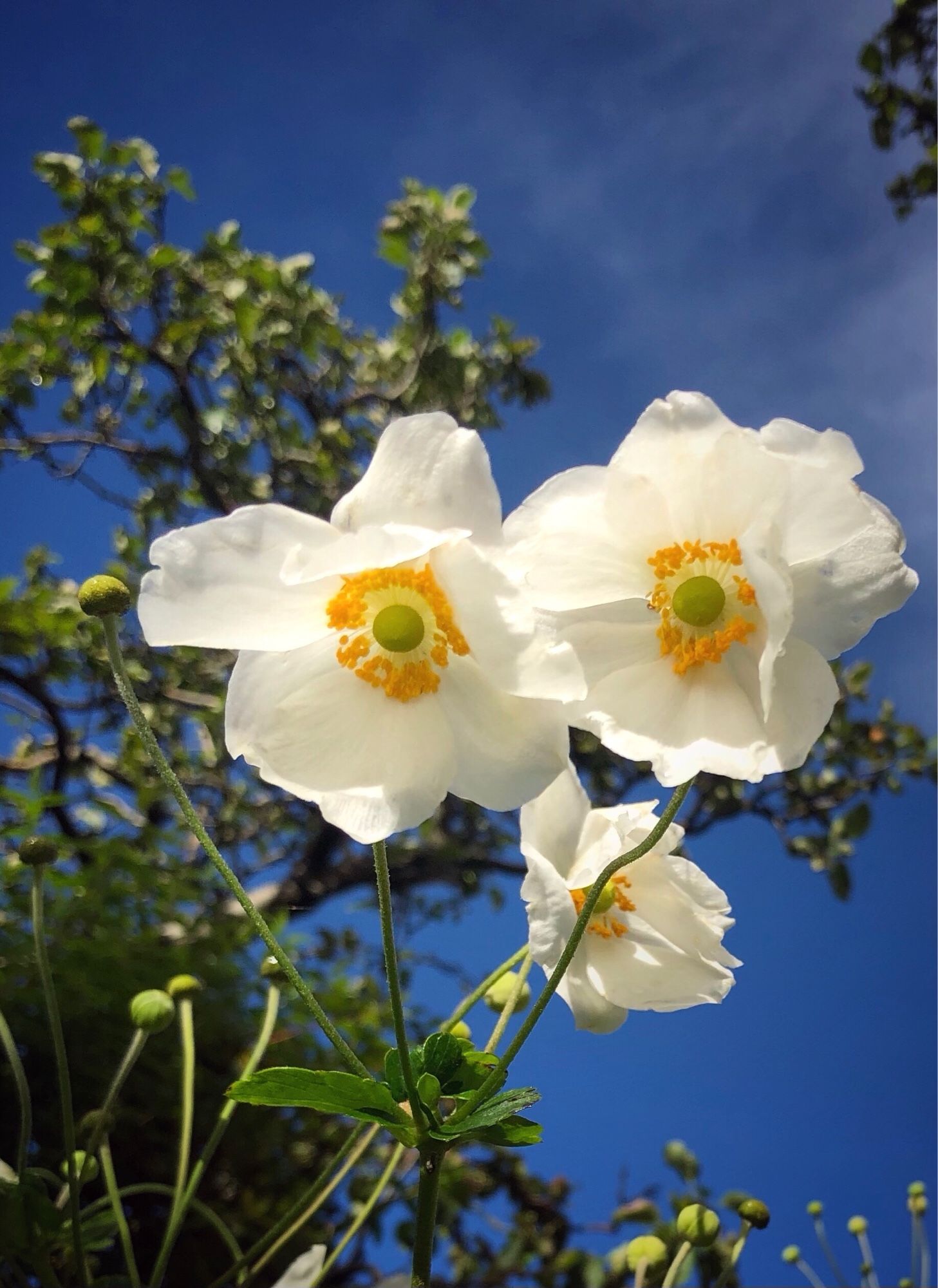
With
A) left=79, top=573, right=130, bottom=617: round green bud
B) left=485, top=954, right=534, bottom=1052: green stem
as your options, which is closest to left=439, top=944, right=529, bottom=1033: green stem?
left=485, top=954, right=534, bottom=1052: green stem

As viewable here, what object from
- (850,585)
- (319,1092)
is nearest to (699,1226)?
(319,1092)

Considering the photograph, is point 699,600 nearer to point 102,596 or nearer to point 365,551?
point 365,551

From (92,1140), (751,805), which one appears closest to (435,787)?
(92,1140)

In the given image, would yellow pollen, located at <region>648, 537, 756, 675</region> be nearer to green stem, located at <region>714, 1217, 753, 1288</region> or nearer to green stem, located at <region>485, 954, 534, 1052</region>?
green stem, located at <region>485, 954, 534, 1052</region>

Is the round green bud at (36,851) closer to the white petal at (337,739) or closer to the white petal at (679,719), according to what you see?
the white petal at (337,739)

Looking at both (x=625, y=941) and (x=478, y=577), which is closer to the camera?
(x=478, y=577)

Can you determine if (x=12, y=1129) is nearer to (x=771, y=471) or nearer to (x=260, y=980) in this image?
(x=260, y=980)
